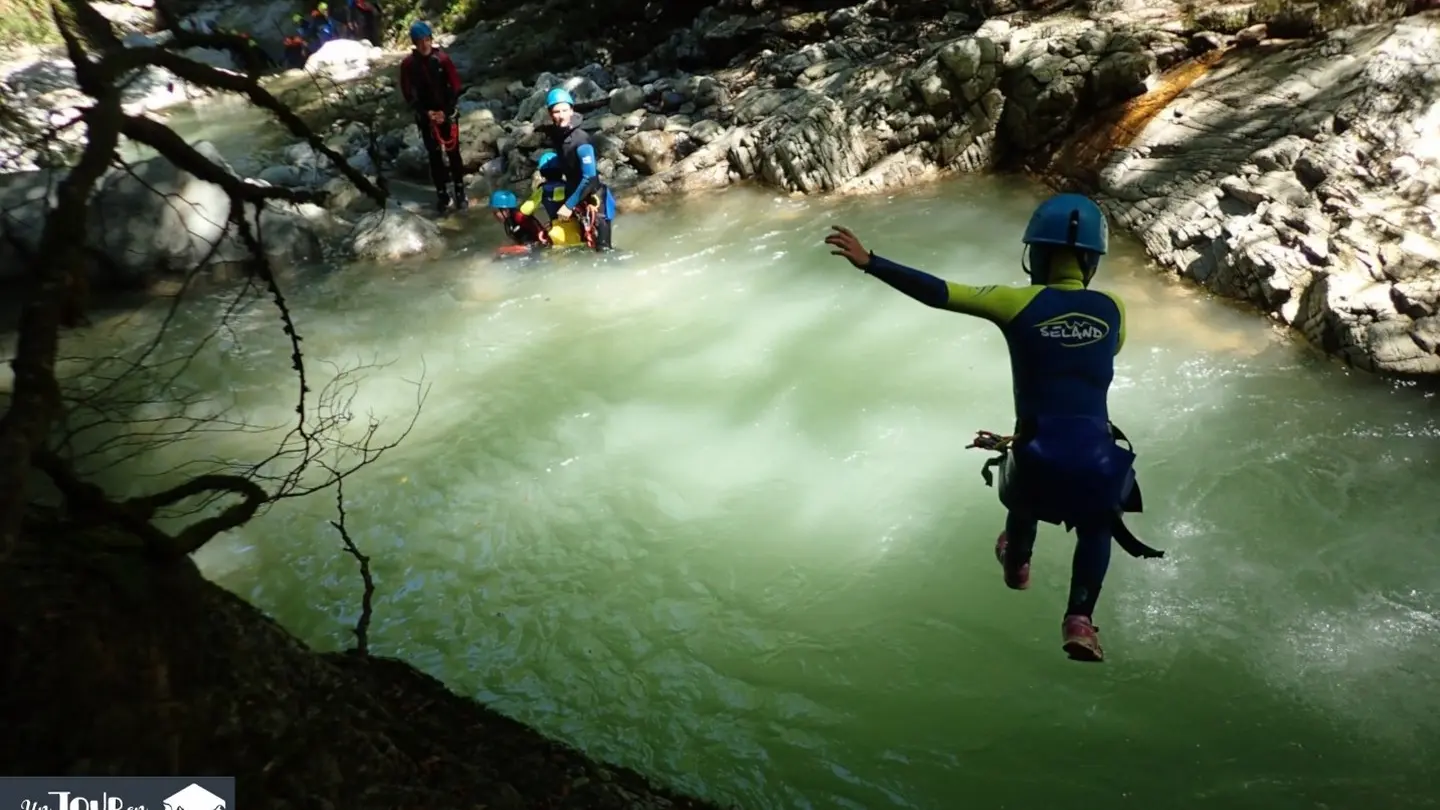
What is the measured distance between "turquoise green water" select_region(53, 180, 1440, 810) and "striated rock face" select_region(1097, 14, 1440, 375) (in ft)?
1.05

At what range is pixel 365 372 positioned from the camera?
6.54 metres

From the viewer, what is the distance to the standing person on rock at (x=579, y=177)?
25.6 feet

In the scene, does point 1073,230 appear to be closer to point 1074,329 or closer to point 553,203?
point 1074,329

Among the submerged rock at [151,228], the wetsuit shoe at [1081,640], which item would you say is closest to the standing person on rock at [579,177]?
the submerged rock at [151,228]

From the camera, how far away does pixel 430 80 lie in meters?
9.23

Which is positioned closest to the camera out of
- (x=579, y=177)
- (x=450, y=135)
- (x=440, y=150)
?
(x=579, y=177)

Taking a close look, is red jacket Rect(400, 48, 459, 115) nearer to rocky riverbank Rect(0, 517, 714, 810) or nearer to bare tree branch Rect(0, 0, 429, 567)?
bare tree branch Rect(0, 0, 429, 567)

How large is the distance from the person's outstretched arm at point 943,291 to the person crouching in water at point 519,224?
5.93 meters

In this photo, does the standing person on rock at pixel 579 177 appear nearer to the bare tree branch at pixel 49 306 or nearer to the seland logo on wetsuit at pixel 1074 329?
the seland logo on wetsuit at pixel 1074 329

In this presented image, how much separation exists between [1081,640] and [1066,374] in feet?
2.86

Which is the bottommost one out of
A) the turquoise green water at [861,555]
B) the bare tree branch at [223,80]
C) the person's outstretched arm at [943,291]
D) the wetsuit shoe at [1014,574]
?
the turquoise green water at [861,555]

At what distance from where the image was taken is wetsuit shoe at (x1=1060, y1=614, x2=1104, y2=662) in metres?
2.81

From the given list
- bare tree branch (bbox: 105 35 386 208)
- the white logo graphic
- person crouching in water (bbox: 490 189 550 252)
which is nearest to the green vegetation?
bare tree branch (bbox: 105 35 386 208)

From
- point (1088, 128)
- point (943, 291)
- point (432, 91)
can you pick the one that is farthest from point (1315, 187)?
point (432, 91)
